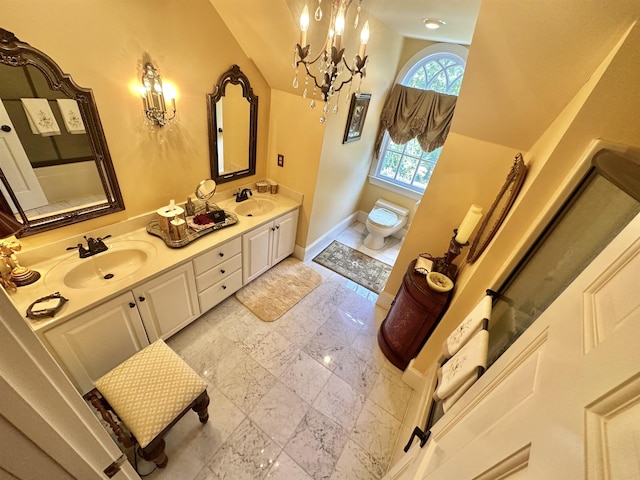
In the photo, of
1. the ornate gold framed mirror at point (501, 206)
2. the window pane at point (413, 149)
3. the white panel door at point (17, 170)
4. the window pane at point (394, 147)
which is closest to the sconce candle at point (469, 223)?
the ornate gold framed mirror at point (501, 206)

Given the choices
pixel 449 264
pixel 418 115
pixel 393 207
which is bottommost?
pixel 393 207

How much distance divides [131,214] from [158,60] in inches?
42.2

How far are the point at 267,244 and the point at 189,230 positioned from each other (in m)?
0.78

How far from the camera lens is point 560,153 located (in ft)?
3.78

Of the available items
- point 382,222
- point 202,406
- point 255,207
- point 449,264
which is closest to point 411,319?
point 449,264

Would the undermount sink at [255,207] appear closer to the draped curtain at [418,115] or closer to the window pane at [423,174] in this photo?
the draped curtain at [418,115]

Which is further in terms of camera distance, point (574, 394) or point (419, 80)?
point (419, 80)

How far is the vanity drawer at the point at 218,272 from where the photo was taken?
210 centimetres

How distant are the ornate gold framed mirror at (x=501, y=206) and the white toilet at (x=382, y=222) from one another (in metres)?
1.65

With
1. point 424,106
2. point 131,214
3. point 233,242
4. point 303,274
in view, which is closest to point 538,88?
point 424,106

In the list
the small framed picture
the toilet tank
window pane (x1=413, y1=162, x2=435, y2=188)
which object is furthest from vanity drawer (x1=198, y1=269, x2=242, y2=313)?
window pane (x1=413, y1=162, x2=435, y2=188)

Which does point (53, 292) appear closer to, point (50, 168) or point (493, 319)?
point (50, 168)

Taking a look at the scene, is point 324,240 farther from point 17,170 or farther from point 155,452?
point 17,170

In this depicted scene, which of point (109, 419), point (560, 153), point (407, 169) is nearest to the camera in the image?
point (560, 153)
